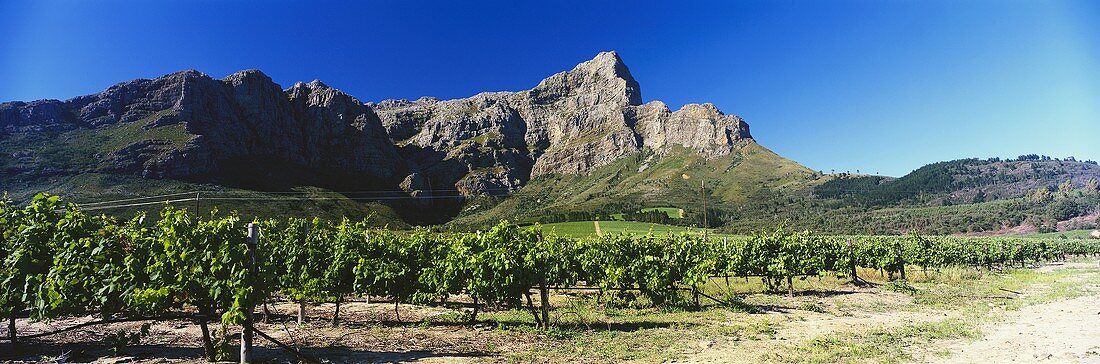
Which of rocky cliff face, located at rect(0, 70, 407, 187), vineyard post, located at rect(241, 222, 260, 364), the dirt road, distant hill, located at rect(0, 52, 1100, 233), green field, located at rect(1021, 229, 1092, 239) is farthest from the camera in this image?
rocky cliff face, located at rect(0, 70, 407, 187)

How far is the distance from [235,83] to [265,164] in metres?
41.1

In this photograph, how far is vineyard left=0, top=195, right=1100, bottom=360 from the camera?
8.63 m

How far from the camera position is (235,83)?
621ft

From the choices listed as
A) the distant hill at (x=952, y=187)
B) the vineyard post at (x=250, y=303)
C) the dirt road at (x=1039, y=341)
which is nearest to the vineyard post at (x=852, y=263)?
the dirt road at (x=1039, y=341)

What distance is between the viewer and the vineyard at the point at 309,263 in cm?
863

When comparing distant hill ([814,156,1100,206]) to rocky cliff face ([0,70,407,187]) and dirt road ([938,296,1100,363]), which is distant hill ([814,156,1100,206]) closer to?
dirt road ([938,296,1100,363])

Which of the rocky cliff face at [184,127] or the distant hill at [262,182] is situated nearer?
the distant hill at [262,182]

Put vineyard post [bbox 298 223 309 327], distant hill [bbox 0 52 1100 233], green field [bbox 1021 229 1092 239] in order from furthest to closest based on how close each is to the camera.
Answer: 1. distant hill [bbox 0 52 1100 233]
2. green field [bbox 1021 229 1092 239]
3. vineyard post [bbox 298 223 309 327]

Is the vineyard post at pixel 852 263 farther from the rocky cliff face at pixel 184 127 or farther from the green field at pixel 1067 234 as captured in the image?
the rocky cliff face at pixel 184 127

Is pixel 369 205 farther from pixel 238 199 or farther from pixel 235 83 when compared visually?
pixel 235 83

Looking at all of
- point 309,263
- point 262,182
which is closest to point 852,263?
point 309,263

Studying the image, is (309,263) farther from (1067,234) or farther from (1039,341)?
(1067,234)

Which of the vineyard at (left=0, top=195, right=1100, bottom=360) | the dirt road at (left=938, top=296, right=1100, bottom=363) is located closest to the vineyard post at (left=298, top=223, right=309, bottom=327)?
the vineyard at (left=0, top=195, right=1100, bottom=360)

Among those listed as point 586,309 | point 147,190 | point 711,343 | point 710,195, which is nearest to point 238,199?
point 147,190
